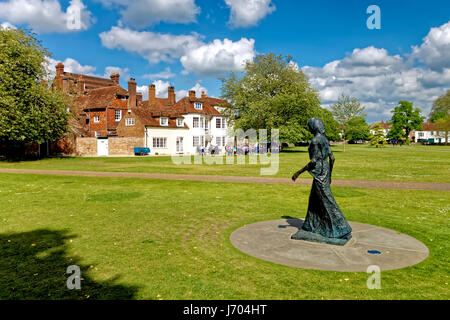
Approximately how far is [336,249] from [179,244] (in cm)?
318

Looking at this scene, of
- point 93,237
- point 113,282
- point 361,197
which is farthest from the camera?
point 361,197

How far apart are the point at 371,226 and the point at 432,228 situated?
1.47 m

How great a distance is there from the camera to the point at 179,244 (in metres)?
6.94

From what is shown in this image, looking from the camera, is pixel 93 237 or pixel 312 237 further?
pixel 93 237

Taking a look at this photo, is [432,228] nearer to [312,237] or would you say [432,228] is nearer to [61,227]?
[312,237]

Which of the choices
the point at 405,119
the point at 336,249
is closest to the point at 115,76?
the point at 336,249

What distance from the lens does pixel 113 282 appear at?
5051 millimetres

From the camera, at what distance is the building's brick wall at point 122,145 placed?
148 ft

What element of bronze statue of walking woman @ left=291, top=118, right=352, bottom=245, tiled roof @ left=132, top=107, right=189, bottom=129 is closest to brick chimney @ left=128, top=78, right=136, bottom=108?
tiled roof @ left=132, top=107, right=189, bottom=129

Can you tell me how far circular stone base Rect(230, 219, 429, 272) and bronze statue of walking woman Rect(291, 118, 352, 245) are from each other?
0.56 ft

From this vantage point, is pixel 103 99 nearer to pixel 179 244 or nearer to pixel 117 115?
pixel 117 115

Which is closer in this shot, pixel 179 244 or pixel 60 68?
pixel 179 244

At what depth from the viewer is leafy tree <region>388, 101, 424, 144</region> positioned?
101 meters

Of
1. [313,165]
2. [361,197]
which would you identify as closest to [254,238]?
[313,165]
